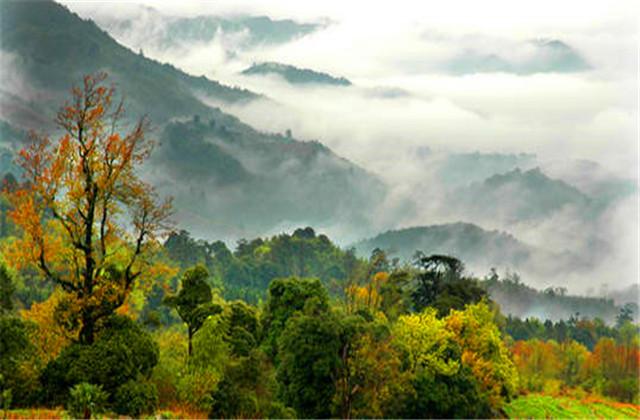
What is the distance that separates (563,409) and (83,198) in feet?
159

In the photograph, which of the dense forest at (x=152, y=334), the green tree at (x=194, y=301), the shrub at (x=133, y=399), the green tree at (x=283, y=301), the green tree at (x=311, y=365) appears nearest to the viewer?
the shrub at (x=133, y=399)

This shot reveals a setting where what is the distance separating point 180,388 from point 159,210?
6301 mm

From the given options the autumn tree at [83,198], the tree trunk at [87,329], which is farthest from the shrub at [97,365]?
the autumn tree at [83,198]

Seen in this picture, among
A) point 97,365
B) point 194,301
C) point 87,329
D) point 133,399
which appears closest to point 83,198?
point 87,329

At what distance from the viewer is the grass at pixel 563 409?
5550 cm

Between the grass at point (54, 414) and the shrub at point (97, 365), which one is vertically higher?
the shrub at point (97, 365)

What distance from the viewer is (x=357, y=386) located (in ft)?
110

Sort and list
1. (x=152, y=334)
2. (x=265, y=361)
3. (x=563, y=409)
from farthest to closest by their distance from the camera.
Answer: (x=563, y=409) < (x=265, y=361) < (x=152, y=334)

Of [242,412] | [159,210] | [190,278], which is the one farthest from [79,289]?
[190,278]

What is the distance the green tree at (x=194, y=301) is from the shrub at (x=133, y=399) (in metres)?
8.58

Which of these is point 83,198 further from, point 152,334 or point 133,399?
point 152,334

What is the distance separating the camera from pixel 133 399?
2097cm

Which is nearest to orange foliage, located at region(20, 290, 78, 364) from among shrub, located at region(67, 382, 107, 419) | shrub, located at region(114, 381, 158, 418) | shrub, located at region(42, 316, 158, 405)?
shrub, located at region(42, 316, 158, 405)

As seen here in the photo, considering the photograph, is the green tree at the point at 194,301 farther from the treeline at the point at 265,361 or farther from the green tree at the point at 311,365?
the green tree at the point at 311,365
